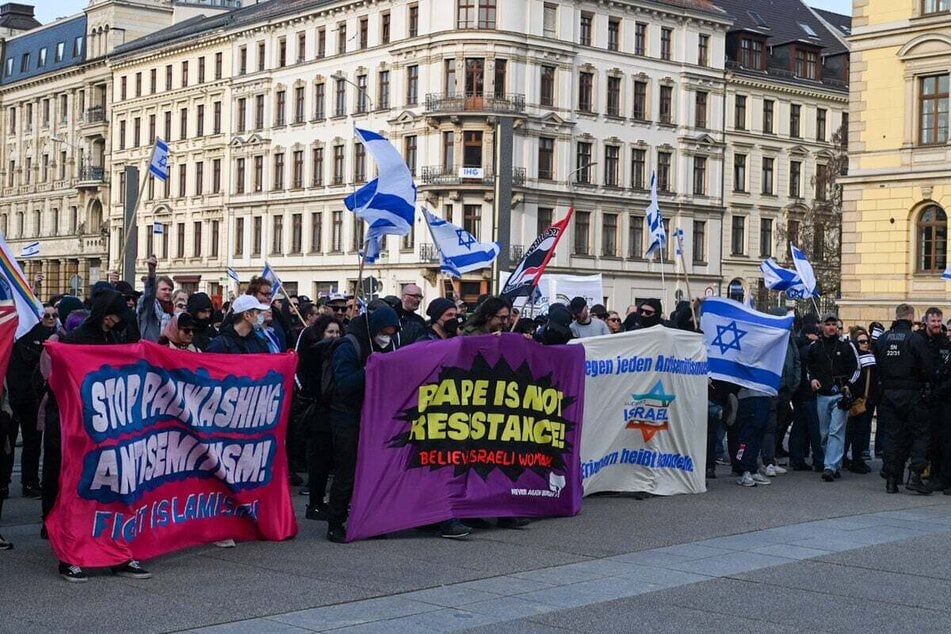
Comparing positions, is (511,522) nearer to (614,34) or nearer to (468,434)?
(468,434)

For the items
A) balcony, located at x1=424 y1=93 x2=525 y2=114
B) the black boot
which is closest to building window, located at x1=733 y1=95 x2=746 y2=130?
balcony, located at x1=424 y1=93 x2=525 y2=114

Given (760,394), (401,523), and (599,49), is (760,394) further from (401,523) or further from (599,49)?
(599,49)

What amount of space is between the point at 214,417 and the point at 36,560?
4.93ft

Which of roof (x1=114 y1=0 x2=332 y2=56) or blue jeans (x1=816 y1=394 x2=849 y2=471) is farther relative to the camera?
roof (x1=114 y1=0 x2=332 y2=56)

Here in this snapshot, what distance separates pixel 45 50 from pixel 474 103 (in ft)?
136

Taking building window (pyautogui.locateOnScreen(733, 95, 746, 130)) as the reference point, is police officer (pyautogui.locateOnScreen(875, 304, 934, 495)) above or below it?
below

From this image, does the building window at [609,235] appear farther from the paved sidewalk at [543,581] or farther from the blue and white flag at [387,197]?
the paved sidewalk at [543,581]

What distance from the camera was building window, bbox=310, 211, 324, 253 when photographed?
6619 centimetres

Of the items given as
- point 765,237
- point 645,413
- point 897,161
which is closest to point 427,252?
point 765,237

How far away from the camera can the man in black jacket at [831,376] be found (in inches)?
627

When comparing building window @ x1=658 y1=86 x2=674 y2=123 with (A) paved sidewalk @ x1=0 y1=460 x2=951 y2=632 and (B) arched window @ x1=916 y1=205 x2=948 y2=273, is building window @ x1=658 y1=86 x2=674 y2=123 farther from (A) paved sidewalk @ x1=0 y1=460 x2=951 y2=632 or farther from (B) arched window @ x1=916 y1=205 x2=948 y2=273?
(A) paved sidewalk @ x1=0 y1=460 x2=951 y2=632

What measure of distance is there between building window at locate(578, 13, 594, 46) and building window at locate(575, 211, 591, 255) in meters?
7.63

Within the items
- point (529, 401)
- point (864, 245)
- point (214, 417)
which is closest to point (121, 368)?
point (214, 417)

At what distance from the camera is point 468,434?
11.1 m
